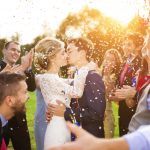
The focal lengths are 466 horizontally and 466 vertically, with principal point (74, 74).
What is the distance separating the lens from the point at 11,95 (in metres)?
4.62

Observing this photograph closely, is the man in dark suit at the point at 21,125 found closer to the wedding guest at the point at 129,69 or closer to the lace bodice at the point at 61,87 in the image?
the lace bodice at the point at 61,87

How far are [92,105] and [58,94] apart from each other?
17.7 inches

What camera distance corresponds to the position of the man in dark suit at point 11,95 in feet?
15.0

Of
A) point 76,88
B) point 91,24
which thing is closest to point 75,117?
point 76,88

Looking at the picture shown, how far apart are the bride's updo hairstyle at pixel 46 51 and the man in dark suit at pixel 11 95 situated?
2.56ft

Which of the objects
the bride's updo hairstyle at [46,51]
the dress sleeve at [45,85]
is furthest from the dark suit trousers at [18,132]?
the bride's updo hairstyle at [46,51]

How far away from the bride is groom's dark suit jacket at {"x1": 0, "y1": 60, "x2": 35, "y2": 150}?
1.26ft

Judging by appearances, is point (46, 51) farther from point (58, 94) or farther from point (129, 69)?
point (129, 69)

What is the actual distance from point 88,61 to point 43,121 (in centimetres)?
99

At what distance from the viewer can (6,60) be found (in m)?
6.92

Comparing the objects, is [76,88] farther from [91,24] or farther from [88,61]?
[91,24]

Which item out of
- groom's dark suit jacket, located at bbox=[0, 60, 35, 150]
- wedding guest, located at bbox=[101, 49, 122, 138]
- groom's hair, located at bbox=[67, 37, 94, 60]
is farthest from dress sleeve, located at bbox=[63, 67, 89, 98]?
wedding guest, located at bbox=[101, 49, 122, 138]

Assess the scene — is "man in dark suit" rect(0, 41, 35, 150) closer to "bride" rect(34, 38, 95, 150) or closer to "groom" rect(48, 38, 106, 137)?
"bride" rect(34, 38, 95, 150)

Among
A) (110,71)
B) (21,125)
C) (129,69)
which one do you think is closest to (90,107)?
(129,69)
